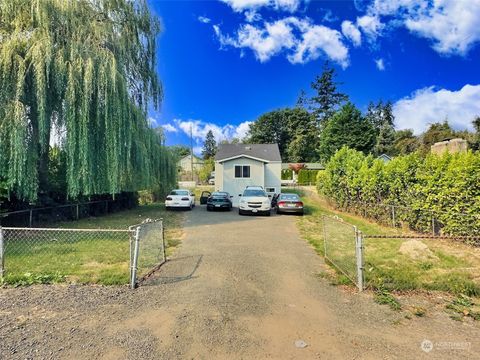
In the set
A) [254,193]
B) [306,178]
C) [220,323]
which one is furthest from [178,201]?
[306,178]

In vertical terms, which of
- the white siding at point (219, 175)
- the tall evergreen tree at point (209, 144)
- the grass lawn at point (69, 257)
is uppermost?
the tall evergreen tree at point (209, 144)

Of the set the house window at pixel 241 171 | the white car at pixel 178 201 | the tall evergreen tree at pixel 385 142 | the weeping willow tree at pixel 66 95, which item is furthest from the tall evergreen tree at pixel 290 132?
the weeping willow tree at pixel 66 95

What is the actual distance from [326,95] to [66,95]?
180 ft

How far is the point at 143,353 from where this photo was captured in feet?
9.80

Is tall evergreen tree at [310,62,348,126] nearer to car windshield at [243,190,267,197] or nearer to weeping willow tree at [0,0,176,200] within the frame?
car windshield at [243,190,267,197]

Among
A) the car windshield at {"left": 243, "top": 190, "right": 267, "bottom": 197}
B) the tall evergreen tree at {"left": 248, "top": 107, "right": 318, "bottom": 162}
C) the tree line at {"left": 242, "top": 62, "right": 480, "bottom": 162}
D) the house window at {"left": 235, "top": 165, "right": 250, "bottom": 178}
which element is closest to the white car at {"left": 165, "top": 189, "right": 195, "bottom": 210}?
the car windshield at {"left": 243, "top": 190, "right": 267, "bottom": 197}

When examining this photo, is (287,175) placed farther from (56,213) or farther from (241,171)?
(56,213)

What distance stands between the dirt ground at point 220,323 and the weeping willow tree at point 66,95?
6.35m

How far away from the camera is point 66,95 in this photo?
9867mm

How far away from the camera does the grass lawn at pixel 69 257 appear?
518cm

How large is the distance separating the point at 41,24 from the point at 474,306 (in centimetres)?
1379

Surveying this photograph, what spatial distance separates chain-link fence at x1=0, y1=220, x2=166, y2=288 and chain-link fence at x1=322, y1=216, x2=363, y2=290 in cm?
382

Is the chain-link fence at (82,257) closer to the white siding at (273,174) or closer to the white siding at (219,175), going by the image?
the white siding at (219,175)

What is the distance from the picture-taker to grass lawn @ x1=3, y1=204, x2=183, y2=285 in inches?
204
